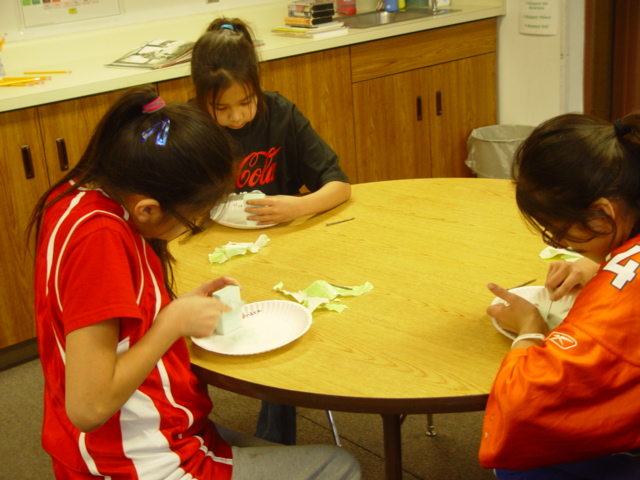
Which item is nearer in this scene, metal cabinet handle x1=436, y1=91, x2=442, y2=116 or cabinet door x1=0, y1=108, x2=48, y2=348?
cabinet door x1=0, y1=108, x2=48, y2=348

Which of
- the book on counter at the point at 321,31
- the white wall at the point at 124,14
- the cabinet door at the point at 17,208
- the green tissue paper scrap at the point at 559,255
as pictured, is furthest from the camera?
the book on counter at the point at 321,31

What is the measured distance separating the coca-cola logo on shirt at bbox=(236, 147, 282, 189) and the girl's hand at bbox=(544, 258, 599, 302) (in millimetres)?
935

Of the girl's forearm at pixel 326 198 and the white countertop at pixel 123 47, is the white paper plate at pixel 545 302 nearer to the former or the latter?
the girl's forearm at pixel 326 198

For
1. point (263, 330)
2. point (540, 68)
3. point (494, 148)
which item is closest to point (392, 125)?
point (494, 148)

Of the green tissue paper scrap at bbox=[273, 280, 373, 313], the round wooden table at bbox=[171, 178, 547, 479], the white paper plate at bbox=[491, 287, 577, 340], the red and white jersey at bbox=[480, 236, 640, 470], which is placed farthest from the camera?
the green tissue paper scrap at bbox=[273, 280, 373, 313]

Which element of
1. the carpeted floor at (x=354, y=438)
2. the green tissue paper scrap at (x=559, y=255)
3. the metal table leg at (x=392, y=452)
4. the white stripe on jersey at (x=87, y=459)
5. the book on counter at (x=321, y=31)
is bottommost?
the carpeted floor at (x=354, y=438)

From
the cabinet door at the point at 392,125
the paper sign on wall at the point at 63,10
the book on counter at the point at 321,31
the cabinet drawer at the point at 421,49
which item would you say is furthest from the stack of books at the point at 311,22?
the paper sign on wall at the point at 63,10

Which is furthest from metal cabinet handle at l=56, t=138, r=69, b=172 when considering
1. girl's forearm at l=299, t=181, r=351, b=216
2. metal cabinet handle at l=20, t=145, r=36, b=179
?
girl's forearm at l=299, t=181, r=351, b=216

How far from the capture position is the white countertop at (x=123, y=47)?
8.48 feet

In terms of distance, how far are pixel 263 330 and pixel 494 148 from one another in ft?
8.21

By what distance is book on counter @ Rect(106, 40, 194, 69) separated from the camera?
2.82 meters

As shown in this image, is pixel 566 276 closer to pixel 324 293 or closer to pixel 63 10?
pixel 324 293

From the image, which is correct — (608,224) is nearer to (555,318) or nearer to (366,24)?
(555,318)

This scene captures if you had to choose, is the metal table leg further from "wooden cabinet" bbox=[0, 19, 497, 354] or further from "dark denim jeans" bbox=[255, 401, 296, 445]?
"wooden cabinet" bbox=[0, 19, 497, 354]
